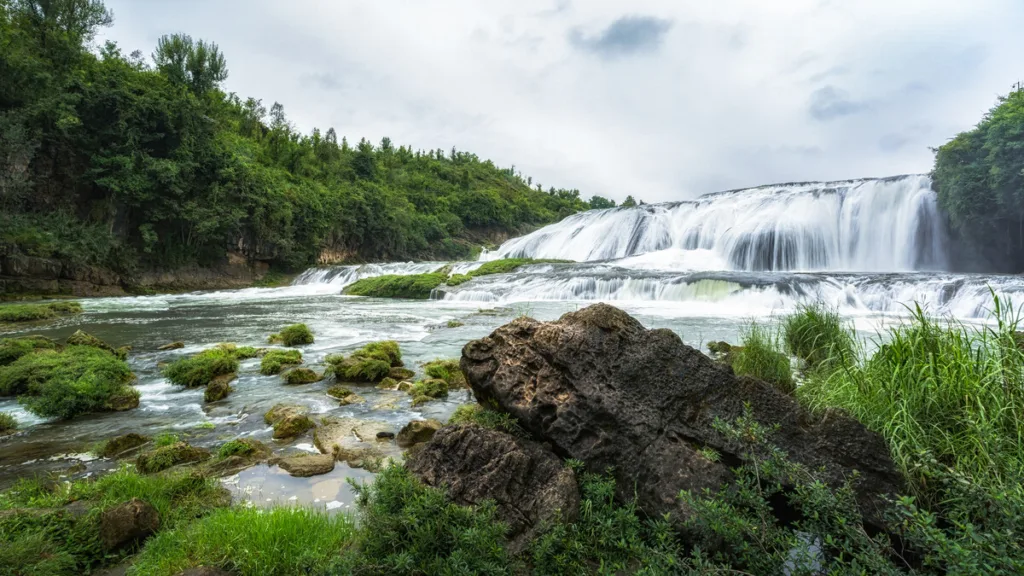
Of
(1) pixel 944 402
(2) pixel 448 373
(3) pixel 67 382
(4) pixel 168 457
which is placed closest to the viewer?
(1) pixel 944 402

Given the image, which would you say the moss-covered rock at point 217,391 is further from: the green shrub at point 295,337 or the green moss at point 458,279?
the green moss at point 458,279

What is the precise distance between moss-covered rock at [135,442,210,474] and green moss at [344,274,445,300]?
63.2 ft

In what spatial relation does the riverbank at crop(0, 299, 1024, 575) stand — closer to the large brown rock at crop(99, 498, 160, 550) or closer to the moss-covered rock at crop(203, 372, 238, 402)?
the large brown rock at crop(99, 498, 160, 550)

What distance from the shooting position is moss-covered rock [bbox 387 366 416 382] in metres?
7.69

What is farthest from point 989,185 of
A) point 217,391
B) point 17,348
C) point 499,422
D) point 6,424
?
point 17,348

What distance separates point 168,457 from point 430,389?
10.3ft

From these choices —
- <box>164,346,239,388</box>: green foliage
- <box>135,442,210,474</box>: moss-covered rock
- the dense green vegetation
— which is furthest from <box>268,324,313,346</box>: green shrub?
the dense green vegetation

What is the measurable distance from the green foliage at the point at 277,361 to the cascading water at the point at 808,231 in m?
23.7

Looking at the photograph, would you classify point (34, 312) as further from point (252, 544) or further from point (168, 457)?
point (252, 544)

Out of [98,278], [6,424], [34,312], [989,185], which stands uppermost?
[989,185]

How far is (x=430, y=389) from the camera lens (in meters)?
6.69

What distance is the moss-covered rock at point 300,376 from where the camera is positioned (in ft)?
24.6

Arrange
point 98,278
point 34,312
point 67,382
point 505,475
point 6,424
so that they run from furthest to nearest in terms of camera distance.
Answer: point 98,278 → point 34,312 → point 67,382 → point 6,424 → point 505,475

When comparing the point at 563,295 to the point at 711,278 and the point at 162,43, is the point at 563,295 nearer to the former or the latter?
the point at 711,278
